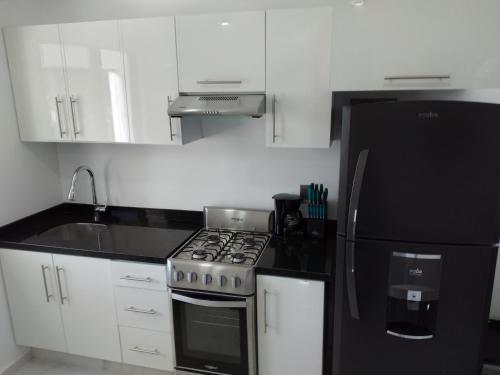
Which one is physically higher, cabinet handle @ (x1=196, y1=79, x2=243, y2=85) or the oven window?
cabinet handle @ (x1=196, y1=79, x2=243, y2=85)

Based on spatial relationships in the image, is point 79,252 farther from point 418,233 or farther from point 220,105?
point 418,233

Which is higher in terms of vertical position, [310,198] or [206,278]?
[310,198]

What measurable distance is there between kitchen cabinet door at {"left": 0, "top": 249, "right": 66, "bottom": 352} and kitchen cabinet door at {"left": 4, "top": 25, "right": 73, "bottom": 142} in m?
0.78

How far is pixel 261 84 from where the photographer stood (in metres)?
1.97

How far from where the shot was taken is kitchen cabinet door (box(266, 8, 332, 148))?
186 cm

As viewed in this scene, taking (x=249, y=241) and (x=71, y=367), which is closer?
(x=249, y=241)

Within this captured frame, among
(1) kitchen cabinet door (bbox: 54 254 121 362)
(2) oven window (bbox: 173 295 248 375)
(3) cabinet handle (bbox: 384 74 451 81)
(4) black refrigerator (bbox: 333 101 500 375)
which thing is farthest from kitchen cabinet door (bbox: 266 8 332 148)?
(1) kitchen cabinet door (bbox: 54 254 121 362)

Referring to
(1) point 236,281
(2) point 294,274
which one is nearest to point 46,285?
(1) point 236,281

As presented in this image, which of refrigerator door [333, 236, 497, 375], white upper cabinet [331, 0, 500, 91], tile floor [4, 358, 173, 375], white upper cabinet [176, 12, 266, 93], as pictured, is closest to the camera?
refrigerator door [333, 236, 497, 375]

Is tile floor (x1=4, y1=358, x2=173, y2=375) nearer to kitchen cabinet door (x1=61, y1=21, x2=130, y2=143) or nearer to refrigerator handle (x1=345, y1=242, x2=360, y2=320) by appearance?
refrigerator handle (x1=345, y1=242, x2=360, y2=320)

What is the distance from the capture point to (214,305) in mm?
1911

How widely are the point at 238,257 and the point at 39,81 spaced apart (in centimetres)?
166

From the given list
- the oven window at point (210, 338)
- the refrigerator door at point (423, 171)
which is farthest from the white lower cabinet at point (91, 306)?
the refrigerator door at point (423, 171)

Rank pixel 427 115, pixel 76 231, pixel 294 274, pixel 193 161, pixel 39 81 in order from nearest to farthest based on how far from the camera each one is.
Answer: pixel 427 115, pixel 294 274, pixel 39 81, pixel 193 161, pixel 76 231
